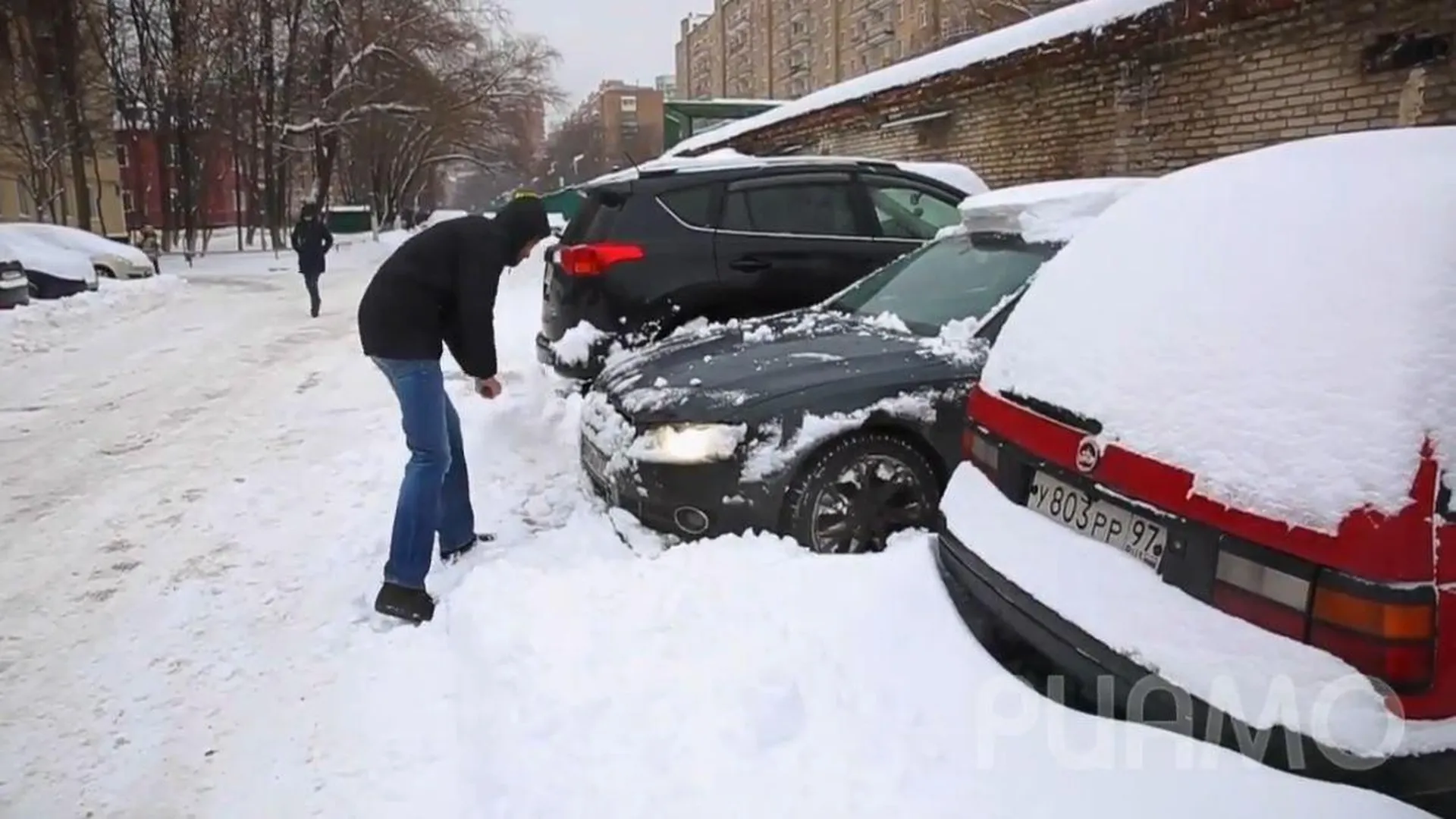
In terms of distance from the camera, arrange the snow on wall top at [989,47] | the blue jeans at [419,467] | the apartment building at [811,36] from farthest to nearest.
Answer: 1. the apartment building at [811,36]
2. the snow on wall top at [989,47]
3. the blue jeans at [419,467]

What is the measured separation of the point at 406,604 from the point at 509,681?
0.94 meters

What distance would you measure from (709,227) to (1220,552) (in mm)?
4701

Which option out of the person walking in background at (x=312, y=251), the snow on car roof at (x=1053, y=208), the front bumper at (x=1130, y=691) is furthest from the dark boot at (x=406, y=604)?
the person walking in background at (x=312, y=251)

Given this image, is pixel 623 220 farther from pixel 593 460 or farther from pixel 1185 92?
pixel 1185 92

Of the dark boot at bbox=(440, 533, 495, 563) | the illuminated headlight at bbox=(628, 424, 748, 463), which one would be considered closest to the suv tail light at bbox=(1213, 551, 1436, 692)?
the illuminated headlight at bbox=(628, 424, 748, 463)

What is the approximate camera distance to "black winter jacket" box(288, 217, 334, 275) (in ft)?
52.4

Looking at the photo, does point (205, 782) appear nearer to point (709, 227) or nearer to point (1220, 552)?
point (1220, 552)

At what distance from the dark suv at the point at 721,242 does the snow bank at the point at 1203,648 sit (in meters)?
3.84

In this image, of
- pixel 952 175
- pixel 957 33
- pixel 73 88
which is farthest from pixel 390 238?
pixel 952 175

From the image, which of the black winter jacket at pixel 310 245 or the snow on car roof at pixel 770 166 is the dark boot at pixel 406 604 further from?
the black winter jacket at pixel 310 245

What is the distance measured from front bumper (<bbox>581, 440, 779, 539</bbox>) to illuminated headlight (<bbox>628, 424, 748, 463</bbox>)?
27 mm

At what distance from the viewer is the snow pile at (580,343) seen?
20.0ft

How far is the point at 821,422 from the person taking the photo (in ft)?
12.7
